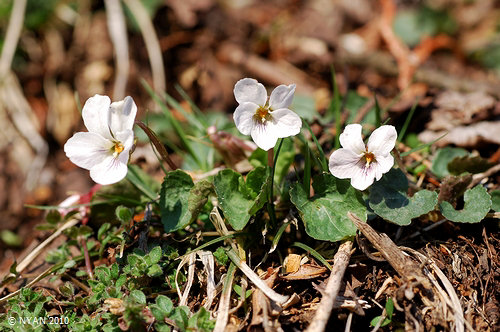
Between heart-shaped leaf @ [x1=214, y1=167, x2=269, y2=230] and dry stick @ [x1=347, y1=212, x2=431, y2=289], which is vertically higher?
heart-shaped leaf @ [x1=214, y1=167, x2=269, y2=230]

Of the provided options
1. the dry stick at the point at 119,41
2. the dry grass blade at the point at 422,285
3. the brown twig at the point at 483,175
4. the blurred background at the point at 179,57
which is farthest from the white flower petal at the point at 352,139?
the dry stick at the point at 119,41

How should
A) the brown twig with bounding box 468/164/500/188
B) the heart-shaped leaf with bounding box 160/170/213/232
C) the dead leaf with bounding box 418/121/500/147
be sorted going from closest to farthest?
1. the heart-shaped leaf with bounding box 160/170/213/232
2. the brown twig with bounding box 468/164/500/188
3. the dead leaf with bounding box 418/121/500/147

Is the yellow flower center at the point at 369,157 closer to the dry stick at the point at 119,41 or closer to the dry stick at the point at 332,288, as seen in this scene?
the dry stick at the point at 332,288

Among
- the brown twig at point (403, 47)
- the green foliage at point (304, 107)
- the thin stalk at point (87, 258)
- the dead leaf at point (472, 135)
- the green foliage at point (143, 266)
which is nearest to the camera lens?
the green foliage at point (143, 266)

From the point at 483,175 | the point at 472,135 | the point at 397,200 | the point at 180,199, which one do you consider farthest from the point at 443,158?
the point at 180,199

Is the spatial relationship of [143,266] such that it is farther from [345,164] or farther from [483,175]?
[483,175]

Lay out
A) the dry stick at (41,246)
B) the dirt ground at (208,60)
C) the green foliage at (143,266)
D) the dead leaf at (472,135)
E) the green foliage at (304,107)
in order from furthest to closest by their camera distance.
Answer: the dirt ground at (208,60)
the green foliage at (304,107)
the dead leaf at (472,135)
the dry stick at (41,246)
the green foliage at (143,266)

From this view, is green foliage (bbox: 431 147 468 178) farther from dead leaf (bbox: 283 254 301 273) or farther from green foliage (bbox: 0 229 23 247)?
green foliage (bbox: 0 229 23 247)

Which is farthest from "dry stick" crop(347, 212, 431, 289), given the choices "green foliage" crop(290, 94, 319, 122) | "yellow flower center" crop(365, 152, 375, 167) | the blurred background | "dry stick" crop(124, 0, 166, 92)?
"dry stick" crop(124, 0, 166, 92)
